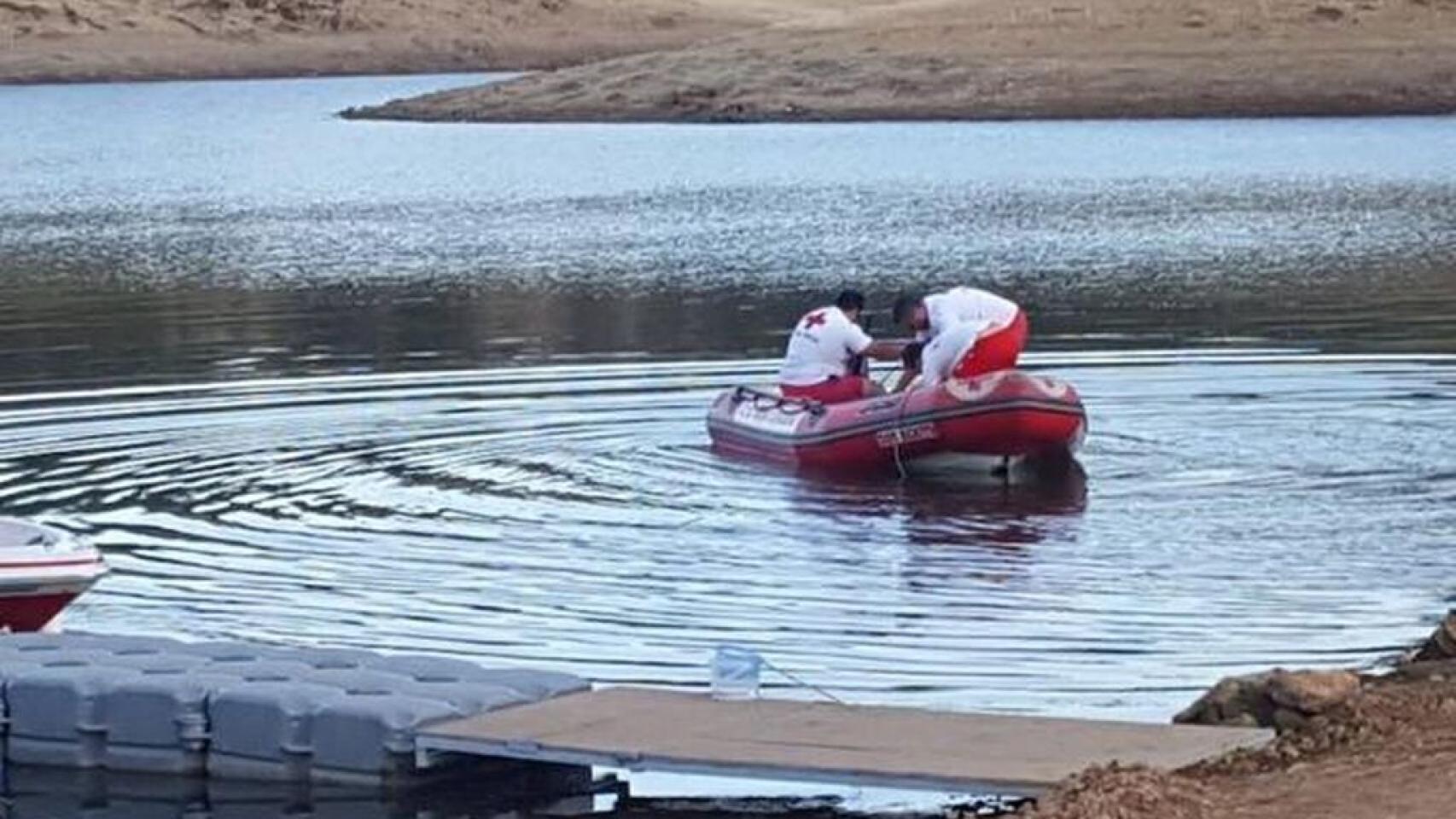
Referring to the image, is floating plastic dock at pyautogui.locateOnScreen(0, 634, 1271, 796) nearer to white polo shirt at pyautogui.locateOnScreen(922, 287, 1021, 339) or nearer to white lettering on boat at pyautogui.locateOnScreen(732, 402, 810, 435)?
white lettering on boat at pyautogui.locateOnScreen(732, 402, 810, 435)

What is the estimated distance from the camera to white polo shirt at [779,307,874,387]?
924 inches

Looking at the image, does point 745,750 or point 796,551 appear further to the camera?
point 796,551

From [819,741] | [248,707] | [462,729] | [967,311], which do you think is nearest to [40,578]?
[248,707]

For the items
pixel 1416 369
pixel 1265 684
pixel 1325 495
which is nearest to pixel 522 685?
pixel 1265 684

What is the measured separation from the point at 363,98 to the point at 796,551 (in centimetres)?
8001

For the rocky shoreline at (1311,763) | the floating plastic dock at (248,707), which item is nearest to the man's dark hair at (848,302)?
the floating plastic dock at (248,707)

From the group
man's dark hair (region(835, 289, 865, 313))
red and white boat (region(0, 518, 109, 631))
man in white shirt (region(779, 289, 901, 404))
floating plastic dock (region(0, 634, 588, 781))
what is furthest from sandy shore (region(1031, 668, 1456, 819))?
man in white shirt (region(779, 289, 901, 404))

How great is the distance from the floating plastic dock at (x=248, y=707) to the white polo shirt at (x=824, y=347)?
9.35m

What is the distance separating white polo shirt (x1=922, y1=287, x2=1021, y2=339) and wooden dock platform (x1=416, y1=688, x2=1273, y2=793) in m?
9.25

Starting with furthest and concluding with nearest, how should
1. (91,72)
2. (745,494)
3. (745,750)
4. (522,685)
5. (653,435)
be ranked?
(91,72) → (653,435) → (745,494) → (522,685) → (745,750)

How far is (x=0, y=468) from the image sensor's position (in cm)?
2280

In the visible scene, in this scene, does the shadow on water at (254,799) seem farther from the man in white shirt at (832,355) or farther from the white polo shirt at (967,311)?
the man in white shirt at (832,355)

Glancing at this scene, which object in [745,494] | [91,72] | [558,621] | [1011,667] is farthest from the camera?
[91,72]

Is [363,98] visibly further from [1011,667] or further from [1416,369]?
[1011,667]
